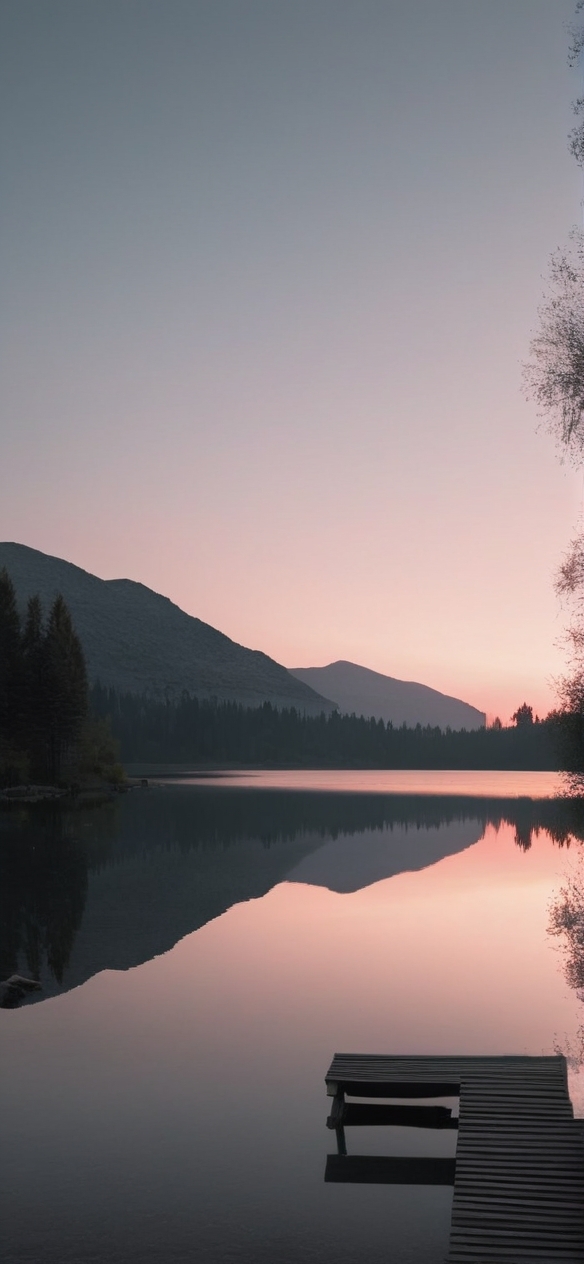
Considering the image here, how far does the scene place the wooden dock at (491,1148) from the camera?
10.2 m

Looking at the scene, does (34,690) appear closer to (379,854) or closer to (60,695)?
(60,695)

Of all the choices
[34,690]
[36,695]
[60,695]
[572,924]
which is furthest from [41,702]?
[572,924]

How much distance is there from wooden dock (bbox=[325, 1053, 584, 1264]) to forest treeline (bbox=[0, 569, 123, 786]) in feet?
266

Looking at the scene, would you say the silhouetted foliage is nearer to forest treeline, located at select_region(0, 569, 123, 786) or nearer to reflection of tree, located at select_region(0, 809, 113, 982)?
forest treeline, located at select_region(0, 569, 123, 786)

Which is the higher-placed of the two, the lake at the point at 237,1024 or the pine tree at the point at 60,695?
the pine tree at the point at 60,695

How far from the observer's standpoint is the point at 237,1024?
67.6 ft

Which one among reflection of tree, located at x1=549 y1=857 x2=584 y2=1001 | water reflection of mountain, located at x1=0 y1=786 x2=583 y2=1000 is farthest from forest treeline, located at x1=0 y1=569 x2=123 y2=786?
reflection of tree, located at x1=549 y1=857 x2=584 y2=1001

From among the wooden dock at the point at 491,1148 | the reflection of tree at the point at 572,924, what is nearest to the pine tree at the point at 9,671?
the reflection of tree at the point at 572,924

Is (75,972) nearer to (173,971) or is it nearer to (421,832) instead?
(173,971)

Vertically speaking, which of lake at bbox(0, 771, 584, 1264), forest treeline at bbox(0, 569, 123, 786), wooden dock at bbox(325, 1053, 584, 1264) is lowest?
lake at bbox(0, 771, 584, 1264)

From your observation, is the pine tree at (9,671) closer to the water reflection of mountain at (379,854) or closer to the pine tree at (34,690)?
the pine tree at (34,690)

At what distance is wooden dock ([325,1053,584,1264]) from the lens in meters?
10.2

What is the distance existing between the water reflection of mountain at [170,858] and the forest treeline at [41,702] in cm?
1143

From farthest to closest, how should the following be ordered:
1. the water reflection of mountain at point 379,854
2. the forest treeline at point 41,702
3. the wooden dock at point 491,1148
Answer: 1. the forest treeline at point 41,702
2. the water reflection of mountain at point 379,854
3. the wooden dock at point 491,1148
